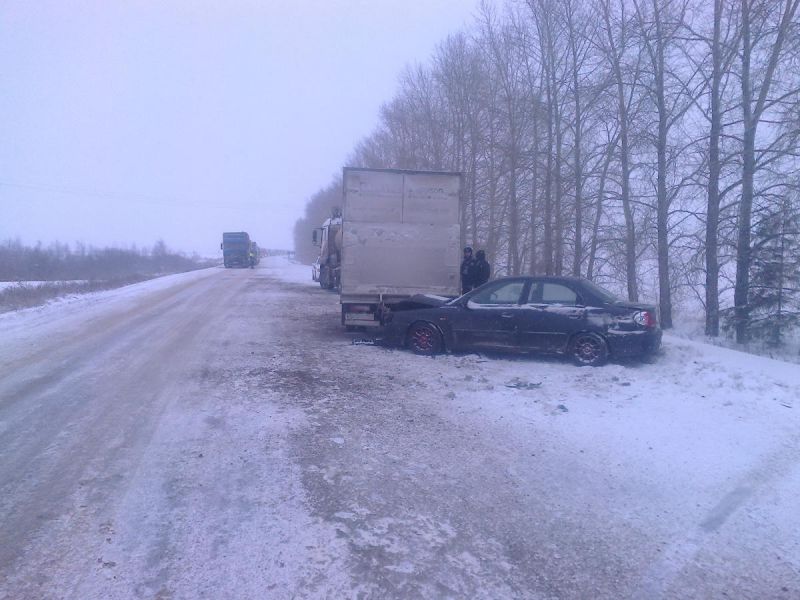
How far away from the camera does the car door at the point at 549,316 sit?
9.85 metres

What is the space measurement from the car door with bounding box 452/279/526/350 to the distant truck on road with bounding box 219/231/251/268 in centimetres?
5087

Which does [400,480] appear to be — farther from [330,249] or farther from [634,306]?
[330,249]

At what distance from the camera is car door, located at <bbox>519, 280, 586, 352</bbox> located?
32.3 feet

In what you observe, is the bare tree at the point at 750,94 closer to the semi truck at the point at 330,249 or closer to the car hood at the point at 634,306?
the car hood at the point at 634,306

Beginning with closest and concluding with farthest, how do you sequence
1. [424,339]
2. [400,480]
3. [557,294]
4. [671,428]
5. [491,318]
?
[400,480] → [671,428] → [557,294] → [491,318] → [424,339]

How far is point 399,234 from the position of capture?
1235cm

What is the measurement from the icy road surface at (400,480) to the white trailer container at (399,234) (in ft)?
9.50

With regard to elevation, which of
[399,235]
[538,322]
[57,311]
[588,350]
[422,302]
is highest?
[399,235]

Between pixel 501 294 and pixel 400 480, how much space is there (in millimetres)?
5767

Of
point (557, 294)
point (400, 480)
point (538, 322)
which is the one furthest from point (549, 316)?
point (400, 480)

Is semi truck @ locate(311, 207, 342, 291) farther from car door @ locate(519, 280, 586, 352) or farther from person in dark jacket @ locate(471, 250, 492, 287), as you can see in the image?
car door @ locate(519, 280, 586, 352)

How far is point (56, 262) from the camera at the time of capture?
45156mm

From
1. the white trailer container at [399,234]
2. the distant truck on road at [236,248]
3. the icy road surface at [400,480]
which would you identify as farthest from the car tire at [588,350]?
the distant truck on road at [236,248]

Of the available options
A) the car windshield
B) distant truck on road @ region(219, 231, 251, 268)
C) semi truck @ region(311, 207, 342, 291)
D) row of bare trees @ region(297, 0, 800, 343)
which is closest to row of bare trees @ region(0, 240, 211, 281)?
distant truck on road @ region(219, 231, 251, 268)
